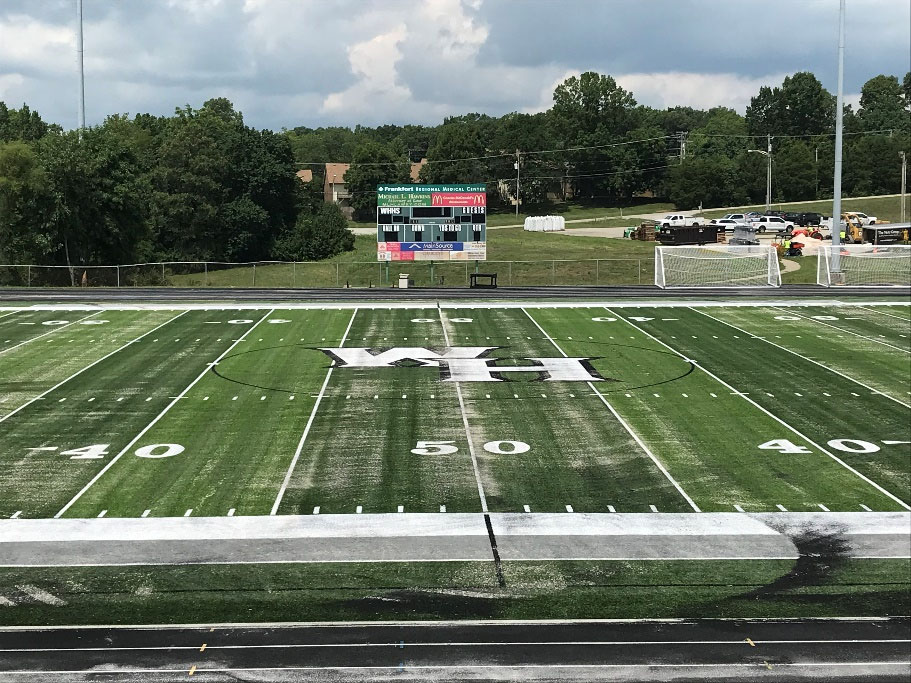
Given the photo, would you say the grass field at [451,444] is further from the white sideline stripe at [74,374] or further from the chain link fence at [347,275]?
the chain link fence at [347,275]

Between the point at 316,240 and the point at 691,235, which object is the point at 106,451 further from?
the point at 316,240

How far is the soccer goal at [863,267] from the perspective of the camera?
61.6 metres

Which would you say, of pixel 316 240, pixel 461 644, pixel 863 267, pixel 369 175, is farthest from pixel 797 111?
pixel 461 644

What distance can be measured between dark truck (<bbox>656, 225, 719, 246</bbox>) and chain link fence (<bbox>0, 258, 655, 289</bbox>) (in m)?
14.3

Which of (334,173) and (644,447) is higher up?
(334,173)

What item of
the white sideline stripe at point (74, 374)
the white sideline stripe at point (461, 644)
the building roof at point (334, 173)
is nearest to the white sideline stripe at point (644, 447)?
the white sideline stripe at point (461, 644)

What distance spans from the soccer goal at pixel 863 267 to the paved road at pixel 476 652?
155ft

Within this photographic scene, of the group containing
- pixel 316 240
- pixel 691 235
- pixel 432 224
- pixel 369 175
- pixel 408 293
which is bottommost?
pixel 408 293

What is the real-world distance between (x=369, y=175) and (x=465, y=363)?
97.7 m

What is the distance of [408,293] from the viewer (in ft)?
194

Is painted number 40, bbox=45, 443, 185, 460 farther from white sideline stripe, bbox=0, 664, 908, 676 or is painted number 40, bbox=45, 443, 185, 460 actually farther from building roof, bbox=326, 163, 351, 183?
building roof, bbox=326, 163, 351, 183

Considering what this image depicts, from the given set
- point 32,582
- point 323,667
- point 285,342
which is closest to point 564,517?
point 323,667

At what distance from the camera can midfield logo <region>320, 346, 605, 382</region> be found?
3653 centimetres

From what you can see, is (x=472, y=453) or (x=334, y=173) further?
(x=334, y=173)
